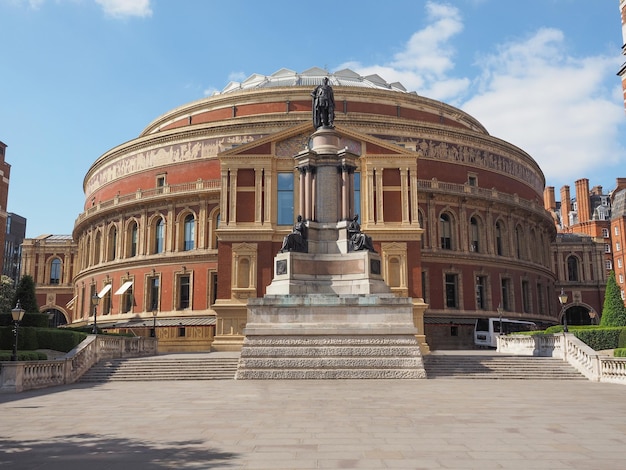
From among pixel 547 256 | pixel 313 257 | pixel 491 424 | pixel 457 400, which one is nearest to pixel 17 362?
pixel 313 257

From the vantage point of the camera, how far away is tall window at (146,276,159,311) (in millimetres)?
49781

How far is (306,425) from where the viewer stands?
36.6 ft

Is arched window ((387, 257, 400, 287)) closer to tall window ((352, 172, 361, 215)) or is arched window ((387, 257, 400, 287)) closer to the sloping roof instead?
tall window ((352, 172, 361, 215))

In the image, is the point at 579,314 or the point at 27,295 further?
the point at 579,314

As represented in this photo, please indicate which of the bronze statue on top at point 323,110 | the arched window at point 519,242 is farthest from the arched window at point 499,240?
the bronze statue on top at point 323,110

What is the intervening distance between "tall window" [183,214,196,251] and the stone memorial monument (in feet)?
80.1

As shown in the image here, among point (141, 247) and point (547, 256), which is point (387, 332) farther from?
point (547, 256)

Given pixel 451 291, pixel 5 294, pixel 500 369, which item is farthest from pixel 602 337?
pixel 5 294

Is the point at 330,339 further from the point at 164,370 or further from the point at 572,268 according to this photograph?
Answer: the point at 572,268

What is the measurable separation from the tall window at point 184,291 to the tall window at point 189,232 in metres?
2.48

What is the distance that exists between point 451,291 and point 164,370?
30038mm

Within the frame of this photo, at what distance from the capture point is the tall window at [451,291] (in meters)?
48.8

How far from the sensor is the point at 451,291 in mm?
49125

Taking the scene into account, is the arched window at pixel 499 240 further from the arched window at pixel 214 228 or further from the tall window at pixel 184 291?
the tall window at pixel 184 291
